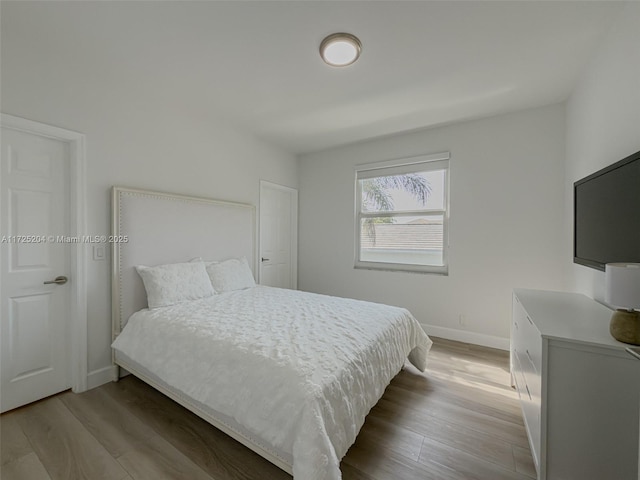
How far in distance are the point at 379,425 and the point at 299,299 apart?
1.21 meters

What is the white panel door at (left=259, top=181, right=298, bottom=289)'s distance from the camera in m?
3.88

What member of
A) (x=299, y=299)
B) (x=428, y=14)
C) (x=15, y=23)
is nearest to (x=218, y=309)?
(x=299, y=299)

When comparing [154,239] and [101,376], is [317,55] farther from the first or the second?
[101,376]

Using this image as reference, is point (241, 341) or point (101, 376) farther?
point (101, 376)

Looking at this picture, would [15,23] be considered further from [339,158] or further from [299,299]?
[339,158]

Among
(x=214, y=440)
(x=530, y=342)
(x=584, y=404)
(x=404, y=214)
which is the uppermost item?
(x=404, y=214)

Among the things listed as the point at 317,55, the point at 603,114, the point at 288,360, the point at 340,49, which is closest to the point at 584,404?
the point at 288,360

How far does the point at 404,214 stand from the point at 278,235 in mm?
1908

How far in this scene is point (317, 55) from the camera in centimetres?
196

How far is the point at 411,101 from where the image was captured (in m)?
2.61

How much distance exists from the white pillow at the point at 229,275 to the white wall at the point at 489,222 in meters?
1.60

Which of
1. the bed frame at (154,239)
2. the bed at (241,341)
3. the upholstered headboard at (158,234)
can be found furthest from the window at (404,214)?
the bed frame at (154,239)

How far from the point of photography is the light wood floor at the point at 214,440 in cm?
141

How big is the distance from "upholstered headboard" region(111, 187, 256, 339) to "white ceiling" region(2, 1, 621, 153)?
1010 mm
